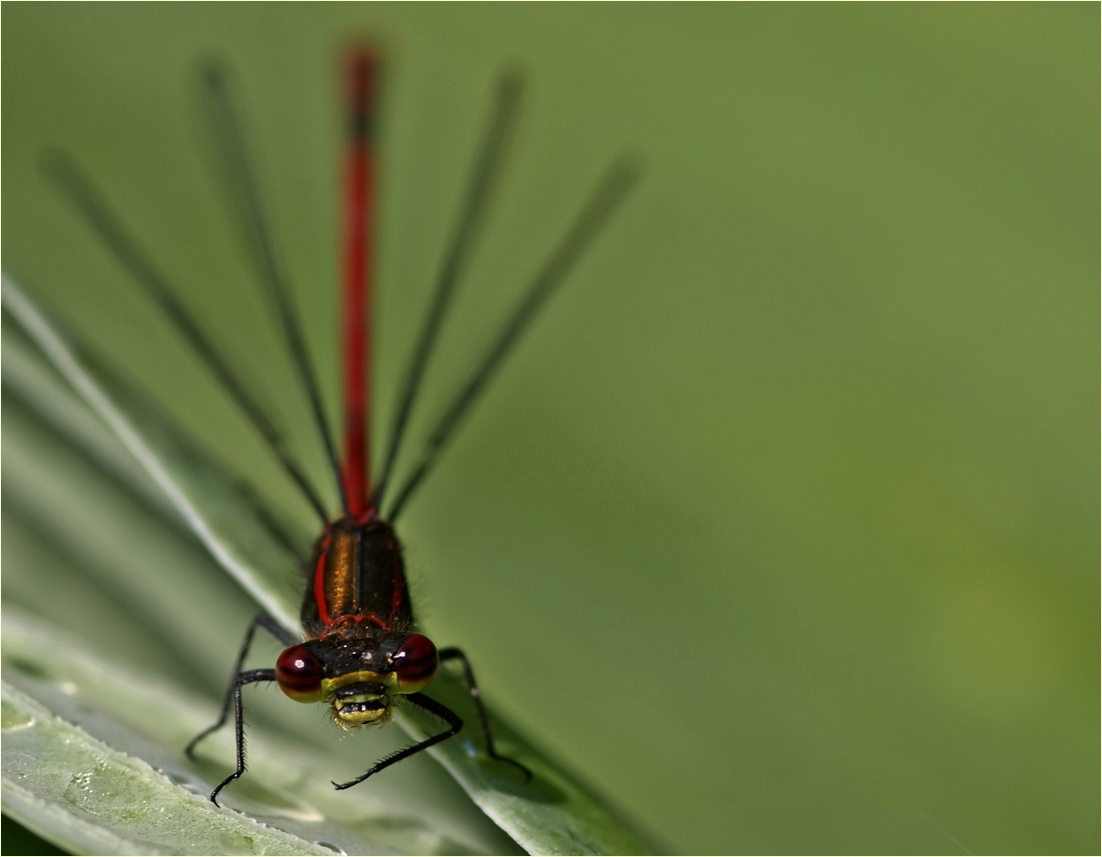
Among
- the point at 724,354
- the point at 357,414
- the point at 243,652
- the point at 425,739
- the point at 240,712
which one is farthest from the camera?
the point at 724,354

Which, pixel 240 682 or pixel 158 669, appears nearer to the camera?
pixel 240 682

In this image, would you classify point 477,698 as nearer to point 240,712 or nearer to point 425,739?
point 425,739

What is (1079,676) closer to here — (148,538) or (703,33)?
(148,538)

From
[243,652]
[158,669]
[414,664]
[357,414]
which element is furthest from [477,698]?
[357,414]

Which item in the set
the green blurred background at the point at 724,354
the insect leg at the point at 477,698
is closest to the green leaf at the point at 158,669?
the insect leg at the point at 477,698

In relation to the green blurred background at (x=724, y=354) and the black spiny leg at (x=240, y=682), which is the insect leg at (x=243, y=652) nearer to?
the black spiny leg at (x=240, y=682)

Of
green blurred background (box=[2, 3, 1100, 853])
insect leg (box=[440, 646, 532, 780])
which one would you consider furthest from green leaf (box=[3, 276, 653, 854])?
green blurred background (box=[2, 3, 1100, 853])

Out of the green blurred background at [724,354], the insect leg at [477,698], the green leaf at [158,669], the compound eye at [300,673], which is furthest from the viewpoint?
the green blurred background at [724,354]

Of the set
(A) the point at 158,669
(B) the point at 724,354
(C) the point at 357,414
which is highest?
(B) the point at 724,354
